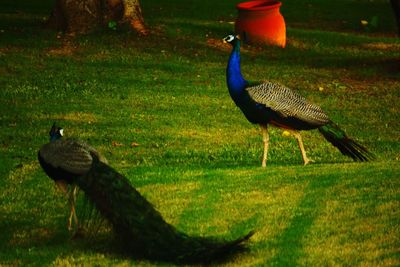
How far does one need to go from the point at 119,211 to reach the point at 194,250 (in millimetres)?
816

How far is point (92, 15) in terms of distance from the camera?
24984 millimetres

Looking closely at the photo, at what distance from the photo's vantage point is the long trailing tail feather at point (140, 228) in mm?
8086

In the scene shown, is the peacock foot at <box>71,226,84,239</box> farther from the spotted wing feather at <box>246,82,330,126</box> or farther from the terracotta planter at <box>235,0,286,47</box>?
the terracotta planter at <box>235,0,286,47</box>

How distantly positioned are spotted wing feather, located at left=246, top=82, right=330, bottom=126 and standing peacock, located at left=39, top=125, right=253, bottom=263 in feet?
13.4

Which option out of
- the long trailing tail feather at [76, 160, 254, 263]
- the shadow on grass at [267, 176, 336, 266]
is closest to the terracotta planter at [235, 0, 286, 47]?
A: the shadow on grass at [267, 176, 336, 266]

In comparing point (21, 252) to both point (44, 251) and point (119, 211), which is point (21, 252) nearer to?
point (44, 251)

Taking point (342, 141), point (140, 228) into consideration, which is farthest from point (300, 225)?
point (342, 141)

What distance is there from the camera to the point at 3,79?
66.3 ft

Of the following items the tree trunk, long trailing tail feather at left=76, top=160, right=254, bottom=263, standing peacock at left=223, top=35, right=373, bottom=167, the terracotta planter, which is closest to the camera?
long trailing tail feather at left=76, top=160, right=254, bottom=263

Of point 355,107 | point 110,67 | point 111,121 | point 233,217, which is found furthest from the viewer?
point 110,67

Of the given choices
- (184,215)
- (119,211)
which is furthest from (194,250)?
(184,215)

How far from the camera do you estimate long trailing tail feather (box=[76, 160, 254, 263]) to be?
8086mm

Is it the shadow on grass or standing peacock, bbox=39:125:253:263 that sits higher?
standing peacock, bbox=39:125:253:263

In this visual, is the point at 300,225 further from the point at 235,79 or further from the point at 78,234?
the point at 235,79
